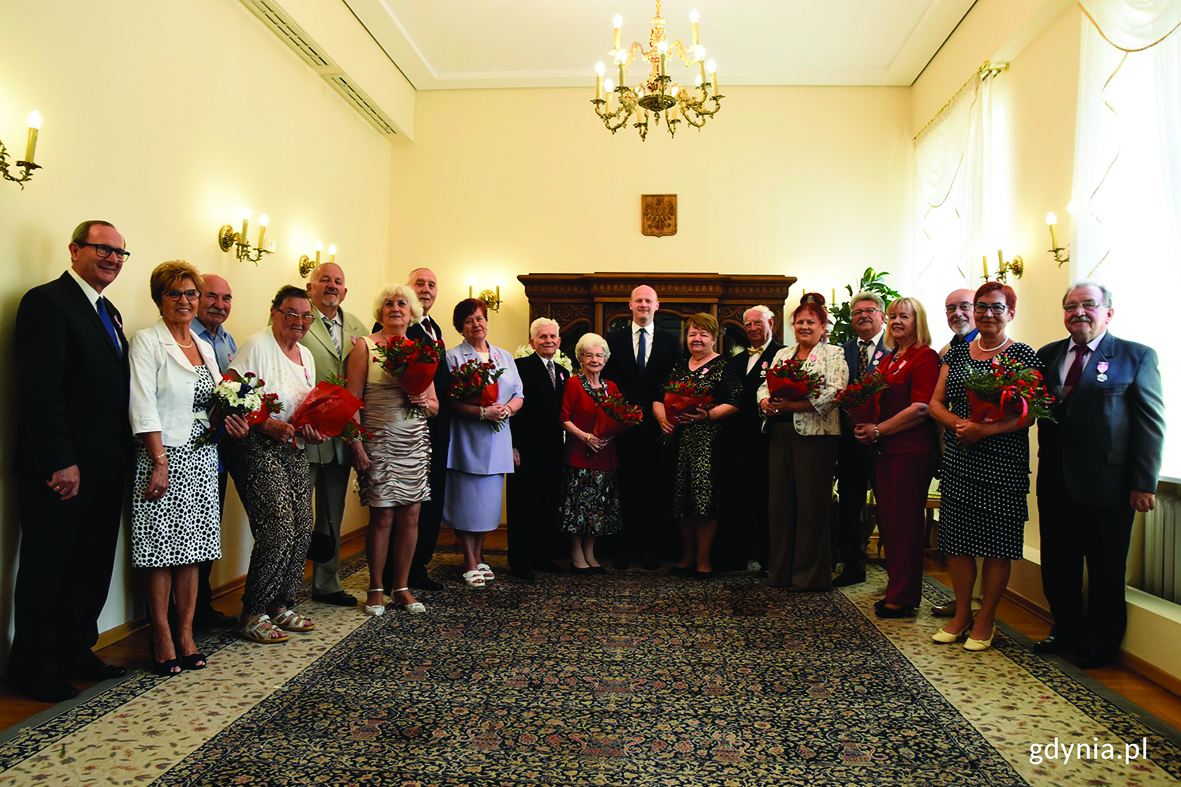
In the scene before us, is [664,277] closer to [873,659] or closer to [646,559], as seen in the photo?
[646,559]

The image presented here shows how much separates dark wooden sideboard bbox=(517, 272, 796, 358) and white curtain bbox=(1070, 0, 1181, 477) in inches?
116

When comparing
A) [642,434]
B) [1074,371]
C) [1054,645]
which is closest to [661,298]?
[642,434]

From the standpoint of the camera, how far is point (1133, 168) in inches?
148

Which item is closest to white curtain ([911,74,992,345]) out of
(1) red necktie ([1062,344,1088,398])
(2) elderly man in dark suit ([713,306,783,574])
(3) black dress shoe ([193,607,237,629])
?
(2) elderly man in dark suit ([713,306,783,574])

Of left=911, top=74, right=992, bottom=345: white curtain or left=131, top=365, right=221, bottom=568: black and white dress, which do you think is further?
left=911, top=74, right=992, bottom=345: white curtain

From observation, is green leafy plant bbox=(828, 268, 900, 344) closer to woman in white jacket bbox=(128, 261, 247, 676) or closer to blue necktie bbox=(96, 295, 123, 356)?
woman in white jacket bbox=(128, 261, 247, 676)

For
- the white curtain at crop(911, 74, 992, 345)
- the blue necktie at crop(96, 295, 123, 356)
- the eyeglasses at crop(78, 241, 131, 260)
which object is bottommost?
the blue necktie at crop(96, 295, 123, 356)

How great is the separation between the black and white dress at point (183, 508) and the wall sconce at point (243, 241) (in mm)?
1783

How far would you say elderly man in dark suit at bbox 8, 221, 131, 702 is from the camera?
8.92 feet

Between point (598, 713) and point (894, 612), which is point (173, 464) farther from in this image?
point (894, 612)

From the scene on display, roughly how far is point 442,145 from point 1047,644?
6773 millimetres

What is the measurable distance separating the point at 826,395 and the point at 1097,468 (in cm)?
138

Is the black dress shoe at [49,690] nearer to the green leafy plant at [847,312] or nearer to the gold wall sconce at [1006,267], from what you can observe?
the green leafy plant at [847,312]

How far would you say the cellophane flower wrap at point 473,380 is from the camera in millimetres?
4297
